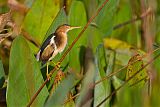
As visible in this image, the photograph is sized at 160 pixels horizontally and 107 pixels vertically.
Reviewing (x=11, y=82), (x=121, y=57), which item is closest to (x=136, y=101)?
(x=11, y=82)

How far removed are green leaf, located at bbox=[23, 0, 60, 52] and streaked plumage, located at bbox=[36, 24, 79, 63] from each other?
392mm

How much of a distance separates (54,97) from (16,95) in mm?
283

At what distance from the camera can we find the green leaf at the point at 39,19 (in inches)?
72.2

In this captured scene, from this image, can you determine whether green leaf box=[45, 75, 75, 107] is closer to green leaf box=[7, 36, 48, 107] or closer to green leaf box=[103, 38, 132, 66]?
green leaf box=[7, 36, 48, 107]

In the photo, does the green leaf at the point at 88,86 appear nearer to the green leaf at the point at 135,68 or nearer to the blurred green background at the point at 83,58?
the blurred green background at the point at 83,58

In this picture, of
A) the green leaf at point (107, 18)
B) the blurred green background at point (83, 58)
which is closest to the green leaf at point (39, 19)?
the blurred green background at point (83, 58)

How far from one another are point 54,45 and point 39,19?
1.58 feet

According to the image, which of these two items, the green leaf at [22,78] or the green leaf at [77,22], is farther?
the green leaf at [77,22]

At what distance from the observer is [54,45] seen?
4.58 feet

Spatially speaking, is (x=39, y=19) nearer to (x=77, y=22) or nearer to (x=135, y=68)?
(x=77, y=22)

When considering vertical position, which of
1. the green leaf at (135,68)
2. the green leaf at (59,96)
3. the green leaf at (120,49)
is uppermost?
the green leaf at (59,96)

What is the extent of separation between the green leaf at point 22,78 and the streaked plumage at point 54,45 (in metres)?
0.07

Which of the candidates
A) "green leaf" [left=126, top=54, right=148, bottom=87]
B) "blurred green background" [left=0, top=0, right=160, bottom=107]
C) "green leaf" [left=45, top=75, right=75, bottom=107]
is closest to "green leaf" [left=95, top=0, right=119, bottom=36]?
"blurred green background" [left=0, top=0, right=160, bottom=107]

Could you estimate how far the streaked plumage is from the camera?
4.54 ft
